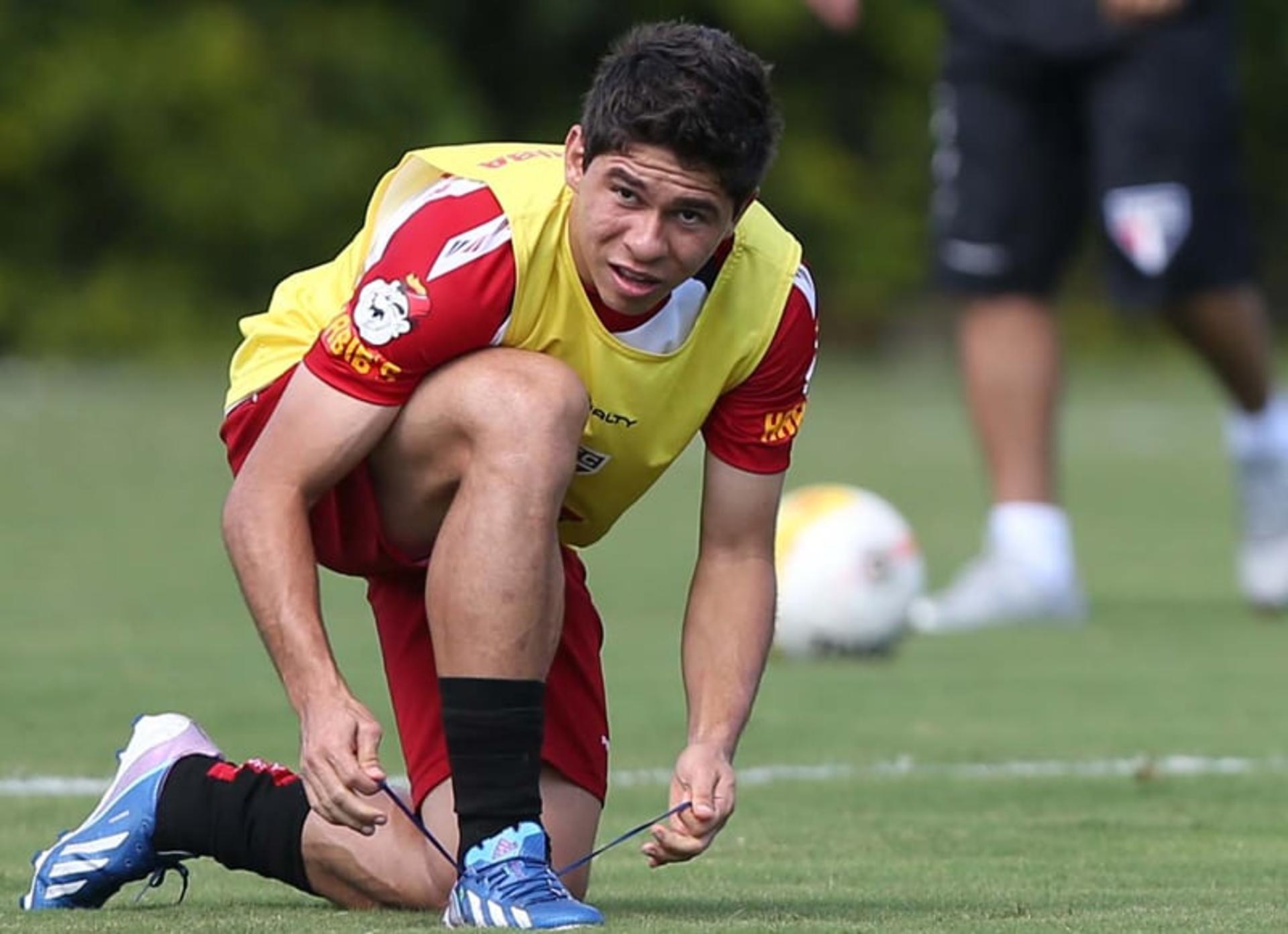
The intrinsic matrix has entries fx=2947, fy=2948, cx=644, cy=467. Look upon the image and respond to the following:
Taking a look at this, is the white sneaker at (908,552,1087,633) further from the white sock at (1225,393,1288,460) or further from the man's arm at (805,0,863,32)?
the man's arm at (805,0,863,32)

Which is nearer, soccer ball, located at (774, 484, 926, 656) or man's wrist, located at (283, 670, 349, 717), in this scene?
man's wrist, located at (283, 670, 349, 717)

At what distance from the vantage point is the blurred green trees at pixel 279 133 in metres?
20.6

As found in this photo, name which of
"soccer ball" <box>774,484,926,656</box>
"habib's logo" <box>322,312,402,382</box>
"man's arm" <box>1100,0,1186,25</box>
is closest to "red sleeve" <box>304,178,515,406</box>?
"habib's logo" <box>322,312,402,382</box>

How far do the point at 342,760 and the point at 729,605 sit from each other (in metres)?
0.69

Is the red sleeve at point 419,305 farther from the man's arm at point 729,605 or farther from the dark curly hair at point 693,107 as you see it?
the man's arm at point 729,605

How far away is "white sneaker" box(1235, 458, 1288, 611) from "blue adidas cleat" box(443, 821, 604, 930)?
4.42 m

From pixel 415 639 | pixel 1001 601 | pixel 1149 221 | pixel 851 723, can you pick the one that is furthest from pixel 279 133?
pixel 415 639

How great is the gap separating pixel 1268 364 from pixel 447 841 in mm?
4388

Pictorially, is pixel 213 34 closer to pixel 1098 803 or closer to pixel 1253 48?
pixel 1253 48

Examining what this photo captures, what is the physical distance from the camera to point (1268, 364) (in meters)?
7.52

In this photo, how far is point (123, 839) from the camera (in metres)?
3.64

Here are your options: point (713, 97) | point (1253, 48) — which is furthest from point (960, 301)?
point (1253, 48)

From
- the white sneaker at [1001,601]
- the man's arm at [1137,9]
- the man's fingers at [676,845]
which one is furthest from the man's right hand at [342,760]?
the man's arm at [1137,9]

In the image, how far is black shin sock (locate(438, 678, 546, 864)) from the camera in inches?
131
